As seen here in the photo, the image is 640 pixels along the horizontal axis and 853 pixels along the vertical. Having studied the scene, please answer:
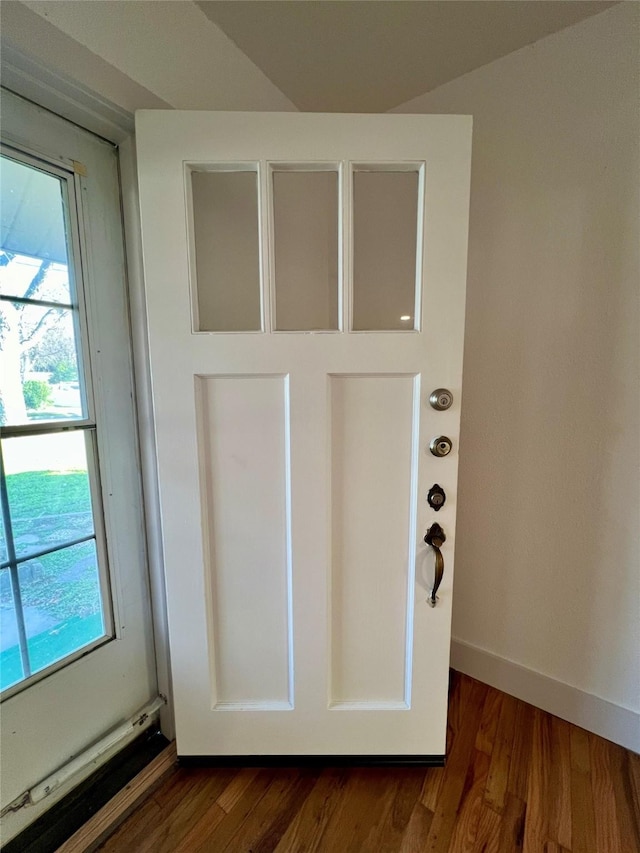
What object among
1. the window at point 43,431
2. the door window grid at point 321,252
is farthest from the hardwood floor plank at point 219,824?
the door window grid at point 321,252

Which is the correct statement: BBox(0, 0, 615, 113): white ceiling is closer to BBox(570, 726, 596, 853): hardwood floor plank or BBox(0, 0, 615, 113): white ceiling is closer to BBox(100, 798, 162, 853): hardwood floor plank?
BBox(100, 798, 162, 853): hardwood floor plank

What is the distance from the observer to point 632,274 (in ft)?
3.35

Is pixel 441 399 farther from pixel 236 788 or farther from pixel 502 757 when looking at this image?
pixel 236 788

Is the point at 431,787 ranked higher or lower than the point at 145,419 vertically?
lower

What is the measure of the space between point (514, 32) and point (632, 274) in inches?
32.0

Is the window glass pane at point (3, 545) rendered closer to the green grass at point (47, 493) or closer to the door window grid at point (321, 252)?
the green grass at point (47, 493)

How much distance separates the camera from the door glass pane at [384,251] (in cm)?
94

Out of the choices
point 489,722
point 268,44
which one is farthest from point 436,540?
point 268,44

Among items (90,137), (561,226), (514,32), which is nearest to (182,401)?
(90,137)

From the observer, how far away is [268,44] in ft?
3.40

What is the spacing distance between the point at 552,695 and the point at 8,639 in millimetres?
1739

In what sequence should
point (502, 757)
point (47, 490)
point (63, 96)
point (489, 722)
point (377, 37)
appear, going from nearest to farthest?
point (63, 96) → point (47, 490) → point (377, 37) → point (502, 757) → point (489, 722)

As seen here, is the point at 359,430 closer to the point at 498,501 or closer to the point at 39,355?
the point at 498,501

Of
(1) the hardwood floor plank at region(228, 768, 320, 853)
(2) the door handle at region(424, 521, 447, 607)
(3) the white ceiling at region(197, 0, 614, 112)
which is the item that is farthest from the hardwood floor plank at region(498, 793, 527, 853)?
(3) the white ceiling at region(197, 0, 614, 112)
